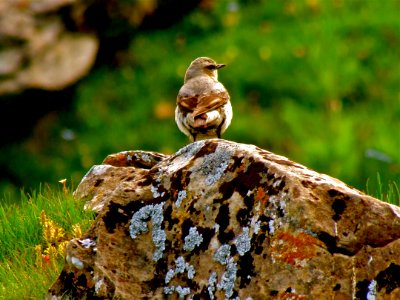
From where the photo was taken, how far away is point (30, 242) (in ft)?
20.7

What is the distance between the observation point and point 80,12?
43.9 feet

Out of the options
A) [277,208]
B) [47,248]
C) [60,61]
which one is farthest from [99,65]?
[277,208]

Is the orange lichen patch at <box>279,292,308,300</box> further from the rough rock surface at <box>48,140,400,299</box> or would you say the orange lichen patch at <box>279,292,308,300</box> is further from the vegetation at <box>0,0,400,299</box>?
the vegetation at <box>0,0,400,299</box>

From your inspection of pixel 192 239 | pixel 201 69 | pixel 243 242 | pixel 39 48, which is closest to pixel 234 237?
pixel 243 242

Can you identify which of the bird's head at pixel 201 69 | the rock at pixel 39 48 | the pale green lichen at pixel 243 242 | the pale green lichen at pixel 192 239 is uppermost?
the pale green lichen at pixel 243 242

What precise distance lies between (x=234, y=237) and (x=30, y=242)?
191 centimetres

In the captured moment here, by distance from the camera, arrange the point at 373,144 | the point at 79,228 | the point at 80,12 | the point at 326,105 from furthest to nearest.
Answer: the point at 80,12 → the point at 326,105 → the point at 373,144 → the point at 79,228

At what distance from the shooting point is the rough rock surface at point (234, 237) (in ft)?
15.4

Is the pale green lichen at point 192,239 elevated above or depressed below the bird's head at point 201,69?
above

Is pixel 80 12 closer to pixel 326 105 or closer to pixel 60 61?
pixel 60 61

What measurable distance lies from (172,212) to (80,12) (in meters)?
8.58

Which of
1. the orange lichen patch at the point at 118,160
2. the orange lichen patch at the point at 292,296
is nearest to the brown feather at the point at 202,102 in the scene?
the orange lichen patch at the point at 118,160

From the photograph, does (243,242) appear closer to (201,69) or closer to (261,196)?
(261,196)

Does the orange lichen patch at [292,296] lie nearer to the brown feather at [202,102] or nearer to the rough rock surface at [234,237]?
the rough rock surface at [234,237]
